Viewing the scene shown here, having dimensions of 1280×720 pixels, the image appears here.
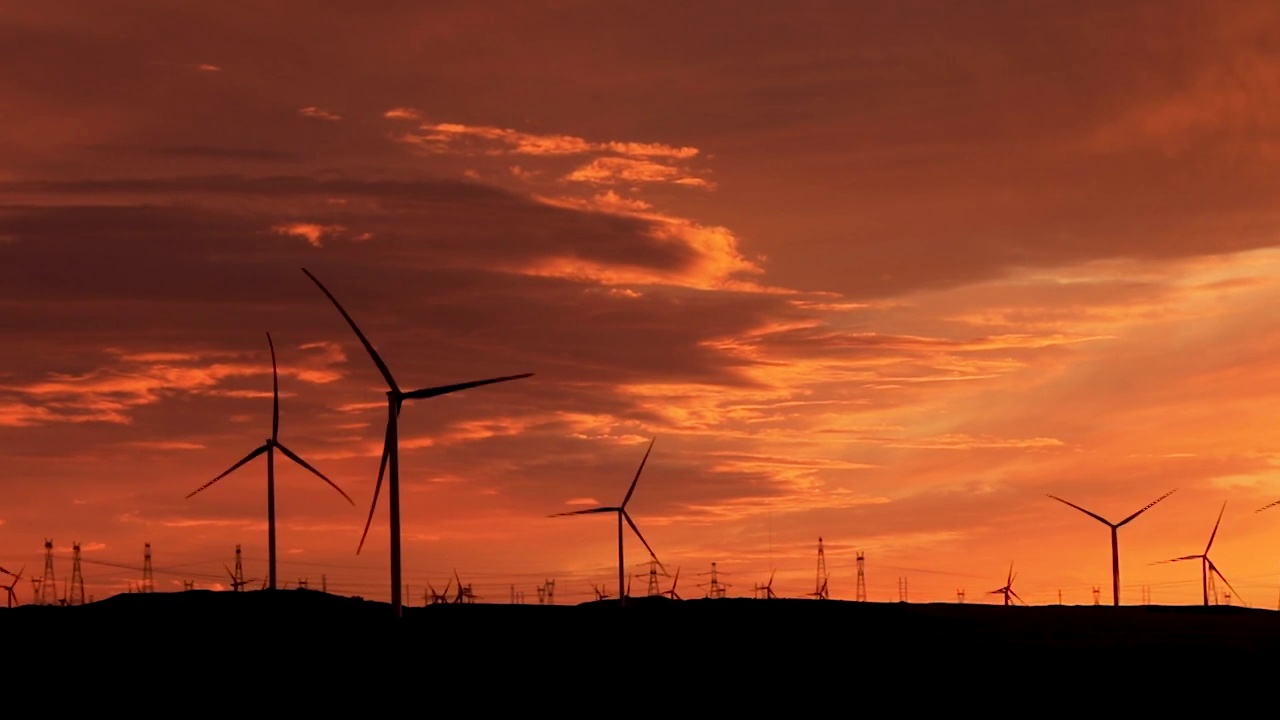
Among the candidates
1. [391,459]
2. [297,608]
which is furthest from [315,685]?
[297,608]

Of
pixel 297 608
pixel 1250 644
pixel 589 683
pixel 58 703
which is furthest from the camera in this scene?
pixel 297 608

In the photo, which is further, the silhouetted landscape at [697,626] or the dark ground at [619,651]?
the silhouetted landscape at [697,626]

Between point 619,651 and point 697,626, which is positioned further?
→ point 697,626

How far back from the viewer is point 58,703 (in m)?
Answer: 116

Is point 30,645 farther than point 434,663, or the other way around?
point 30,645

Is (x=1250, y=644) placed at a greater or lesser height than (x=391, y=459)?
lesser

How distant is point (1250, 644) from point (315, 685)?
94829 mm

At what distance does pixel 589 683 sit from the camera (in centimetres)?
12606

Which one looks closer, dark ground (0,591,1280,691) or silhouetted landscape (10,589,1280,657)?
dark ground (0,591,1280,691)

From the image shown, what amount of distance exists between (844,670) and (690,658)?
11.6 meters

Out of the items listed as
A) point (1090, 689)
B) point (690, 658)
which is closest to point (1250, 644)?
point (1090, 689)

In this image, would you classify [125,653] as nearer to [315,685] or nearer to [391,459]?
[315,685]

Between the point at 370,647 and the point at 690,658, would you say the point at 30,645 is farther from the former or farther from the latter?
the point at 690,658

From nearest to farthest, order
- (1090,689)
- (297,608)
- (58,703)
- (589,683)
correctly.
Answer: (58,703) < (589,683) < (1090,689) < (297,608)
